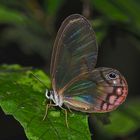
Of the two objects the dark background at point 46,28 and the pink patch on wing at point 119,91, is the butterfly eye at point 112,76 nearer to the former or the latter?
the pink patch on wing at point 119,91

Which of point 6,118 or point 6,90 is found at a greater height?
point 6,90

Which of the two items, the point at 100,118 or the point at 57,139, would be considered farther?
the point at 100,118

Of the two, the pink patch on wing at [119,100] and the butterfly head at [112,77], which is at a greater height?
the butterfly head at [112,77]

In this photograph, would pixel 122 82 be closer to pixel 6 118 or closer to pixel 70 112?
pixel 70 112

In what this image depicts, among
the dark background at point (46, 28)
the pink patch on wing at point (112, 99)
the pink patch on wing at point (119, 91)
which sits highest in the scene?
the pink patch on wing at point (119, 91)

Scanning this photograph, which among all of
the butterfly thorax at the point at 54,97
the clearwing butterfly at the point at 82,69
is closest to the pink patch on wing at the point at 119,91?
the clearwing butterfly at the point at 82,69

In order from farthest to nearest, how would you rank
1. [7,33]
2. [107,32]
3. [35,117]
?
1. [7,33]
2. [107,32]
3. [35,117]

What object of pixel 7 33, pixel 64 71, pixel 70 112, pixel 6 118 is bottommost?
pixel 6 118

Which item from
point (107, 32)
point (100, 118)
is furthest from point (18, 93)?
point (107, 32)
